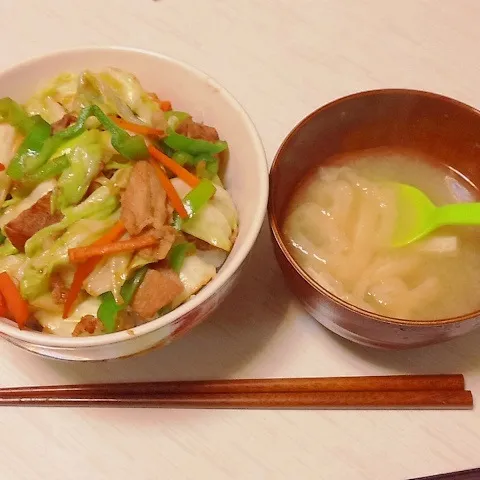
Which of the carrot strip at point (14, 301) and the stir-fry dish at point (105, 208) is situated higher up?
the stir-fry dish at point (105, 208)

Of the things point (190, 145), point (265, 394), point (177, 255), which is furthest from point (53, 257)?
point (265, 394)

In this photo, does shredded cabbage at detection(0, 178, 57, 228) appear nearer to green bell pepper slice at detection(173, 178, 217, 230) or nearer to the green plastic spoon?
green bell pepper slice at detection(173, 178, 217, 230)

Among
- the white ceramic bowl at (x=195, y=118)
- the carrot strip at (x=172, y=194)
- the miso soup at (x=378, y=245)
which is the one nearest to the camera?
the white ceramic bowl at (x=195, y=118)

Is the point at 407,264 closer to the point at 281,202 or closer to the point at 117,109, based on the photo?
the point at 281,202


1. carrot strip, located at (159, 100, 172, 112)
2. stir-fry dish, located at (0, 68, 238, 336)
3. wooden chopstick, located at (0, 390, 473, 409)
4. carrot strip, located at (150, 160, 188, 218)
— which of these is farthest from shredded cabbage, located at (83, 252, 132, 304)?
carrot strip, located at (159, 100, 172, 112)

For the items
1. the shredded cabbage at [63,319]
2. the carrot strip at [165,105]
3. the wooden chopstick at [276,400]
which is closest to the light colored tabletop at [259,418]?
the wooden chopstick at [276,400]

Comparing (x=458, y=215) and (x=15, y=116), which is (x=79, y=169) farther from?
(x=458, y=215)

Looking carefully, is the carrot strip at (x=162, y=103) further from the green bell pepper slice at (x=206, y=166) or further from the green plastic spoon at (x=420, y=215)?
the green plastic spoon at (x=420, y=215)

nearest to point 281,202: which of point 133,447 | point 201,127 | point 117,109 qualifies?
point 201,127
